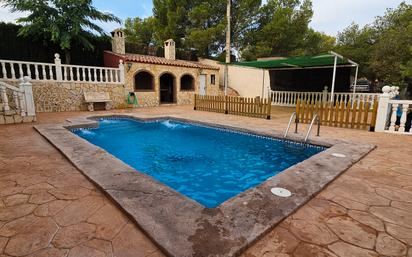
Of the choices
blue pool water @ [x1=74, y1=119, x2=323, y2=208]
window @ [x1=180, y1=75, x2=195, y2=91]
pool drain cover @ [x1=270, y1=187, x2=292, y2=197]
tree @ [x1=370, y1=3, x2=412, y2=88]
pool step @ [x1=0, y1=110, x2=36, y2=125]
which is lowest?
blue pool water @ [x1=74, y1=119, x2=323, y2=208]

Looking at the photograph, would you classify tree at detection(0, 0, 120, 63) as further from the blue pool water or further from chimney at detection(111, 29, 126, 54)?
the blue pool water

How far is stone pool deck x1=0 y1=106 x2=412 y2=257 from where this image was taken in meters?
1.73

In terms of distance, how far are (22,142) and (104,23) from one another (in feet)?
36.6

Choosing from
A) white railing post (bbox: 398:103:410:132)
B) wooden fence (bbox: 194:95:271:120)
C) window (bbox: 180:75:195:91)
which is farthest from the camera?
window (bbox: 180:75:195:91)

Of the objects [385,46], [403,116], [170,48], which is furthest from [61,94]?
[385,46]

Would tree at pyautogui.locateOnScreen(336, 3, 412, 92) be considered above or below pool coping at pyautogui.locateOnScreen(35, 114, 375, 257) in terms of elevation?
above

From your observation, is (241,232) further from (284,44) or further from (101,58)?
(284,44)

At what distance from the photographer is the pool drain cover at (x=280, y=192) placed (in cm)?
259

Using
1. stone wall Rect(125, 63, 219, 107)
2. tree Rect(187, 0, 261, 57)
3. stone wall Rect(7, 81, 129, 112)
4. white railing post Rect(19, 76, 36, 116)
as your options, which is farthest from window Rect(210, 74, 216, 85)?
white railing post Rect(19, 76, 36, 116)

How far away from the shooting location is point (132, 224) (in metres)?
2.04

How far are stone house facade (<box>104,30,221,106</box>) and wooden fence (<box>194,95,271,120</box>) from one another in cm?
400

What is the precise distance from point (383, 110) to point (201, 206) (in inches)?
279

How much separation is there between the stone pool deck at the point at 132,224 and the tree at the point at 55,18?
1078cm

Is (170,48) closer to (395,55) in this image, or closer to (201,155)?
(201,155)
